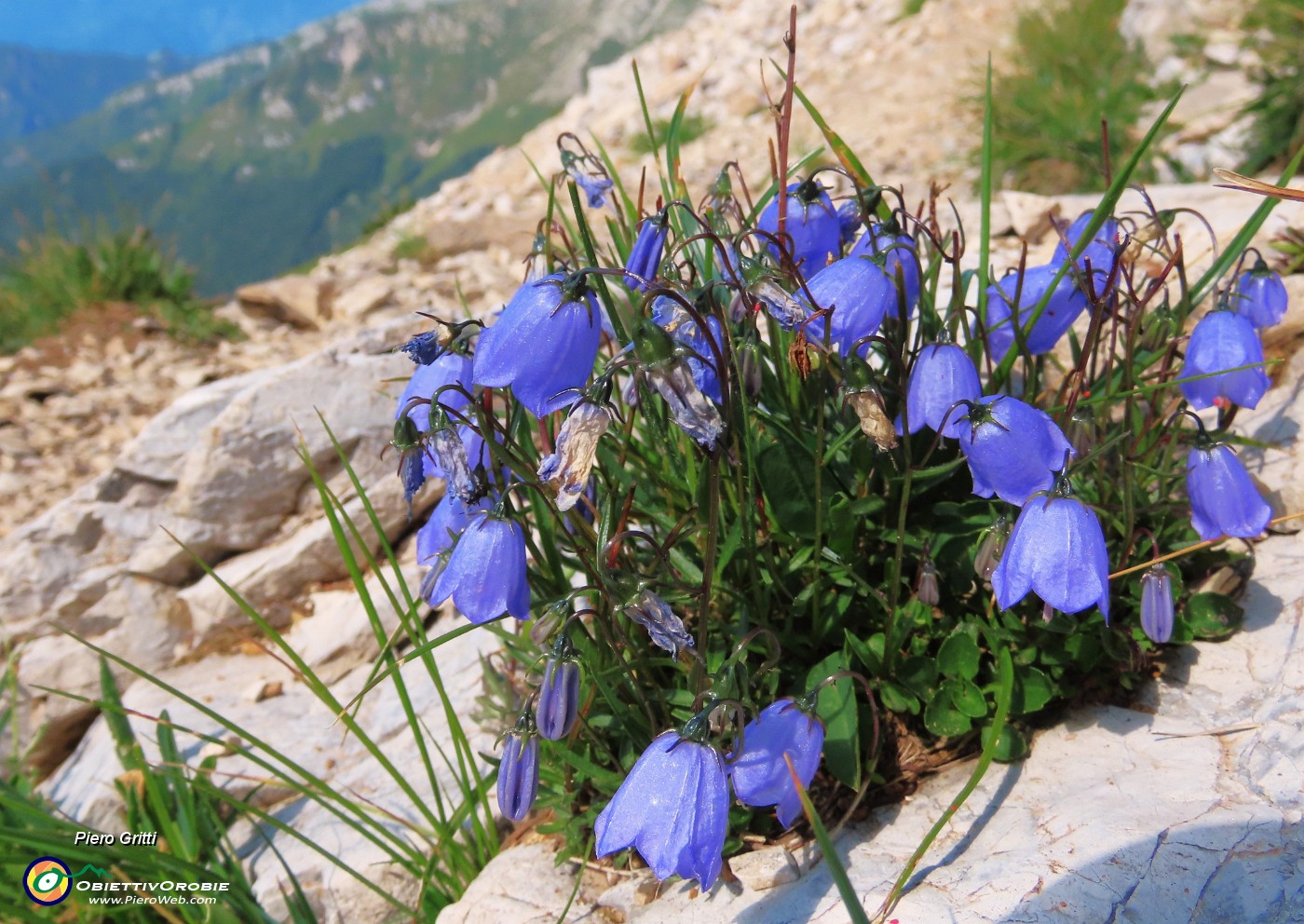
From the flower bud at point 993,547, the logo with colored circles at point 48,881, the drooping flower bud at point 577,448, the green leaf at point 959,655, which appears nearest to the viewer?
the drooping flower bud at point 577,448

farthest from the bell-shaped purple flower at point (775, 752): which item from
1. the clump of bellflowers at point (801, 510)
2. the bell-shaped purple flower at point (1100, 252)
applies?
the bell-shaped purple flower at point (1100, 252)

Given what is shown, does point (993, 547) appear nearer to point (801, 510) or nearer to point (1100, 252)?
point (801, 510)

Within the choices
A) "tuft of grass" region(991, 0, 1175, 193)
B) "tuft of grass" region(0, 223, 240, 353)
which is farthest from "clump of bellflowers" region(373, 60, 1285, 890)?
"tuft of grass" region(0, 223, 240, 353)

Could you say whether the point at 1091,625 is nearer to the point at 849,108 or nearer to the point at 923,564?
the point at 923,564

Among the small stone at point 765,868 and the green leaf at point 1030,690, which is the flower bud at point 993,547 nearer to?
the green leaf at point 1030,690

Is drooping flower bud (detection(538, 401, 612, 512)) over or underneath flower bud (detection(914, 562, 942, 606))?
over

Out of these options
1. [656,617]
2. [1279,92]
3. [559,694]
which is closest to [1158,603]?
[656,617]

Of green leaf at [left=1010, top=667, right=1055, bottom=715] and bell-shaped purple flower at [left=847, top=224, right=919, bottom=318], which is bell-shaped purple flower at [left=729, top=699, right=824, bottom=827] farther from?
bell-shaped purple flower at [left=847, top=224, right=919, bottom=318]
